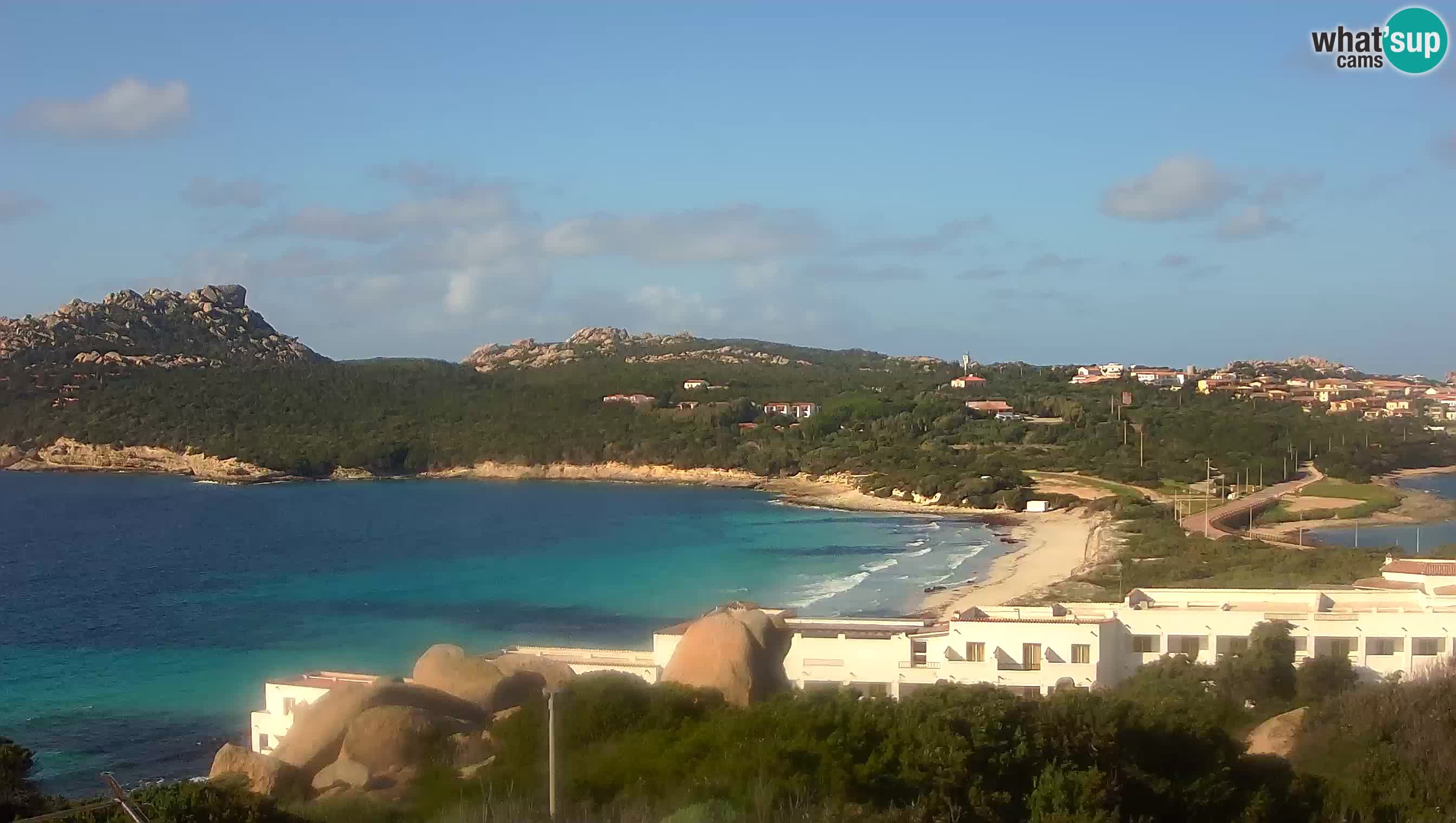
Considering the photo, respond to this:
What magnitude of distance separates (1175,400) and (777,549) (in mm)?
45892

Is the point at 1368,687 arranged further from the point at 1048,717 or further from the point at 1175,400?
the point at 1175,400

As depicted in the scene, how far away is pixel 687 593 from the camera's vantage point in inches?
1371

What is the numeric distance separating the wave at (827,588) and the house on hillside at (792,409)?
4949 centimetres

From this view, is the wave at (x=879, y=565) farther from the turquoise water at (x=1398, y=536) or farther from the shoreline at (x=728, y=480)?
the turquoise water at (x=1398, y=536)

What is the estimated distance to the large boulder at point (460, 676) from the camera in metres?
12.0

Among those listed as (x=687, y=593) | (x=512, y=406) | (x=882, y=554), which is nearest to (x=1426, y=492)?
(x=882, y=554)

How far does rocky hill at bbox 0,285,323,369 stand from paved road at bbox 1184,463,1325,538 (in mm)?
77078

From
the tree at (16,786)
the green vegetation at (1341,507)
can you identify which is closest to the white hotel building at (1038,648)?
the tree at (16,786)

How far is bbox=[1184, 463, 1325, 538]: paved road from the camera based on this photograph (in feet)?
127

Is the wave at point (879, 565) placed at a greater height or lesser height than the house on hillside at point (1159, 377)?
lesser

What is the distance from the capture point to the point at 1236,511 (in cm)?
4334

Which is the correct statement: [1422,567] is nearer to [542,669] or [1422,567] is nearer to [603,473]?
[542,669]

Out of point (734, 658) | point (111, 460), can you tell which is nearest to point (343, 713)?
point (734, 658)

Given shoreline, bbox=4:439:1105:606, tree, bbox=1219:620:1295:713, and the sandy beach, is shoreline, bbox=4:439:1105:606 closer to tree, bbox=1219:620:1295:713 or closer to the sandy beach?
the sandy beach
